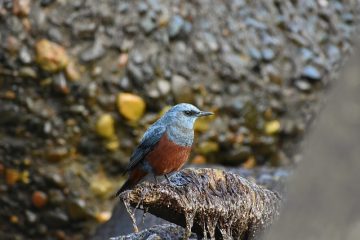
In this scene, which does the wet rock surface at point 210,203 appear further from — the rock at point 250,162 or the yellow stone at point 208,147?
the rock at point 250,162

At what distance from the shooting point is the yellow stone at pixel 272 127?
860 cm

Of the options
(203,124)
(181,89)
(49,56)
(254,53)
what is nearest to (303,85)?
(254,53)

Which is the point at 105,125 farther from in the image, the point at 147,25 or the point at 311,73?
the point at 311,73

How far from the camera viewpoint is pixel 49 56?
7.75m

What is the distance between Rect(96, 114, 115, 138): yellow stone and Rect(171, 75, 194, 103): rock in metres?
0.78

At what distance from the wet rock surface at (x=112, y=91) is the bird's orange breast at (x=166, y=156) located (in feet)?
11.3

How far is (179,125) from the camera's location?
451cm

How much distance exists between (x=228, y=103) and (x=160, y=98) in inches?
35.0

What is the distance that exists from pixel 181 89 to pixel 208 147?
74 centimetres

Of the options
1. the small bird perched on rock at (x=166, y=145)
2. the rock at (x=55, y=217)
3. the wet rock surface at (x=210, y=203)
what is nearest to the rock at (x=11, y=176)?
the rock at (x=55, y=217)

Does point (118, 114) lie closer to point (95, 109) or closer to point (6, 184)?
point (95, 109)

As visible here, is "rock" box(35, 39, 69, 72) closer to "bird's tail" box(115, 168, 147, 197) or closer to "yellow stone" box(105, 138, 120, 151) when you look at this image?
"yellow stone" box(105, 138, 120, 151)

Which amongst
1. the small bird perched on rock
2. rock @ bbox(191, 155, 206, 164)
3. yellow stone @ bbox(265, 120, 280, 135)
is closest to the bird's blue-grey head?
the small bird perched on rock

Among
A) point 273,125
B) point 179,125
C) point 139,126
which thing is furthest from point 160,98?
point 179,125
